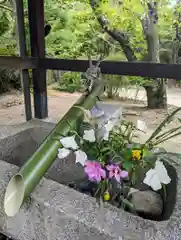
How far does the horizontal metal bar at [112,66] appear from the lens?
1225 millimetres

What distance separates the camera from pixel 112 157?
70 centimetres

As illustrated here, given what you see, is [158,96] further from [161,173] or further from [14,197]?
[14,197]

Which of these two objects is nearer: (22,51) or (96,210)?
(96,210)

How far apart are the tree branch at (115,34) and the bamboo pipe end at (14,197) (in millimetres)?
2854

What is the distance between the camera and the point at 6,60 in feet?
5.43

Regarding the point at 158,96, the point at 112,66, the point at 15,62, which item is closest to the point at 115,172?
the point at 112,66

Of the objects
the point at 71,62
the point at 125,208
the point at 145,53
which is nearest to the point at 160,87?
the point at 145,53

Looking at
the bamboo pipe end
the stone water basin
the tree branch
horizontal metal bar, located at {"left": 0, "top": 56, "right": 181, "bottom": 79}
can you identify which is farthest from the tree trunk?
the bamboo pipe end

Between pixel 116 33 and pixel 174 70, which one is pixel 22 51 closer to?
pixel 174 70

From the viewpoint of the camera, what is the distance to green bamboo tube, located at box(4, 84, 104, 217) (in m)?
0.66

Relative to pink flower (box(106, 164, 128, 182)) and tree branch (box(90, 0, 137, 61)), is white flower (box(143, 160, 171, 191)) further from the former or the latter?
tree branch (box(90, 0, 137, 61))

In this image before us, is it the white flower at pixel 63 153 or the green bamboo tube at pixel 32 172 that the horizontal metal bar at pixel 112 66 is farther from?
the white flower at pixel 63 153

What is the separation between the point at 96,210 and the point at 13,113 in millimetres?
3532

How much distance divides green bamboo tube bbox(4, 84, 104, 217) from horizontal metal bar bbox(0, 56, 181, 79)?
614 mm
